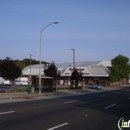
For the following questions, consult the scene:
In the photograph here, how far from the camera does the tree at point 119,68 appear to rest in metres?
82.8

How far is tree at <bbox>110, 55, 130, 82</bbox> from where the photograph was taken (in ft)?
271

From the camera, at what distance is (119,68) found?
85688mm

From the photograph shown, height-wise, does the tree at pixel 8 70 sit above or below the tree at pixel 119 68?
below

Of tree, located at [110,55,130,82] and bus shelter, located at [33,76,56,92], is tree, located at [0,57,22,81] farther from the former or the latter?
tree, located at [110,55,130,82]

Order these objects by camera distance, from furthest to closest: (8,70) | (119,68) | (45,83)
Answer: (119,68)
(45,83)
(8,70)

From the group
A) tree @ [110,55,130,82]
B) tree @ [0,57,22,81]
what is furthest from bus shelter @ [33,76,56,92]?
tree @ [110,55,130,82]

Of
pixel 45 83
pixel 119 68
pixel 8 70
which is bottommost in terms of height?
pixel 45 83

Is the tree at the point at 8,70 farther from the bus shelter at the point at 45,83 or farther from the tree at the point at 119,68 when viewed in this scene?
the tree at the point at 119,68

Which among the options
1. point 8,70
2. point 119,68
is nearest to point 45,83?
point 8,70

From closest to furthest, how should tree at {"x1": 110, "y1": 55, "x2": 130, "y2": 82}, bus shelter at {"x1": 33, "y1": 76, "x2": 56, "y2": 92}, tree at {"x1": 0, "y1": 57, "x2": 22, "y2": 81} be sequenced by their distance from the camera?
tree at {"x1": 0, "y1": 57, "x2": 22, "y2": 81} → bus shelter at {"x1": 33, "y1": 76, "x2": 56, "y2": 92} → tree at {"x1": 110, "y1": 55, "x2": 130, "y2": 82}

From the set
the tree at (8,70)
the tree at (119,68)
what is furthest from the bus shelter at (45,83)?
the tree at (119,68)

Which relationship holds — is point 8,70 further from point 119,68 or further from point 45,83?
point 119,68

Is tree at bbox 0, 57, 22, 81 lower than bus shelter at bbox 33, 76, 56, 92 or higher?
higher

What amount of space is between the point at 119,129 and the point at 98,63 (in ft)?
282
